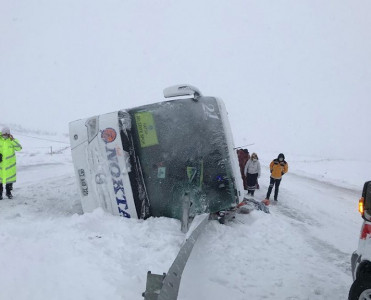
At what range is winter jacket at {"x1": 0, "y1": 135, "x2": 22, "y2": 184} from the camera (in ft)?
22.1

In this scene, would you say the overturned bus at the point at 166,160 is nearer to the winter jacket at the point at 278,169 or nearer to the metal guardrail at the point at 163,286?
the metal guardrail at the point at 163,286

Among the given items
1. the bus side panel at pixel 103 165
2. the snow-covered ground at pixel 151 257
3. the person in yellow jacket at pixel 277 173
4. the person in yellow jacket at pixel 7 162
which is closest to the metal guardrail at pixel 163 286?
the snow-covered ground at pixel 151 257

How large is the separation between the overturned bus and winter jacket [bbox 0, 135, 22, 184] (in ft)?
9.80

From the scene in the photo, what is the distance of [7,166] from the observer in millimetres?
6832

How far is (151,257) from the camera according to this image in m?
3.69

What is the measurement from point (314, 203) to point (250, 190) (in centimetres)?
208

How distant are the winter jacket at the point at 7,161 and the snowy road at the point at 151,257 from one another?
2.62 ft

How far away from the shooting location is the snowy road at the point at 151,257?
2830 millimetres

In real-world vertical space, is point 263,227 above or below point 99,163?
below

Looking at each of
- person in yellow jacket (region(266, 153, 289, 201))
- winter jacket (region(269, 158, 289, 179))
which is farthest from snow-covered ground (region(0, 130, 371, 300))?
winter jacket (region(269, 158, 289, 179))

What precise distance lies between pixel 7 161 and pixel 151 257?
4910 millimetres

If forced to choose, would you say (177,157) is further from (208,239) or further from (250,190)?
(250,190)

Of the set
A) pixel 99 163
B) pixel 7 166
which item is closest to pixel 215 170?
pixel 99 163

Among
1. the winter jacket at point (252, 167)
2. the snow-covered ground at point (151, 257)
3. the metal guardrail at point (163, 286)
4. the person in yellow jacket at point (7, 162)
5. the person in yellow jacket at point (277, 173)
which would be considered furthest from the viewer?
the winter jacket at point (252, 167)
